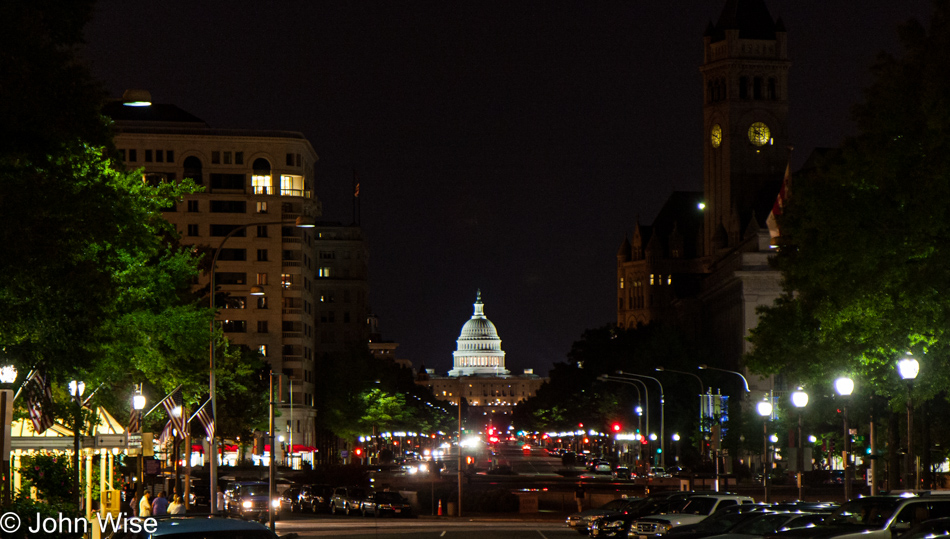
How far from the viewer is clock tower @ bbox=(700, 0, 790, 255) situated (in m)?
151

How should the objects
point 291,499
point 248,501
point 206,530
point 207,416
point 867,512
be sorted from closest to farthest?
point 206,530 → point 867,512 → point 207,416 → point 248,501 → point 291,499

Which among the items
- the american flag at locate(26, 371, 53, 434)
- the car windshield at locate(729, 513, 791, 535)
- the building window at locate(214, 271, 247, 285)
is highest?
the building window at locate(214, 271, 247, 285)

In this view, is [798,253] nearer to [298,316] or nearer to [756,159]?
[298,316]

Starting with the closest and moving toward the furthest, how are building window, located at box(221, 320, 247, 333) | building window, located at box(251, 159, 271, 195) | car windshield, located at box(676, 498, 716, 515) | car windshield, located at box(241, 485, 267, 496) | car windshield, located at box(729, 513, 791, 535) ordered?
car windshield, located at box(729, 513, 791, 535) → car windshield, located at box(676, 498, 716, 515) → car windshield, located at box(241, 485, 267, 496) → building window, located at box(221, 320, 247, 333) → building window, located at box(251, 159, 271, 195)

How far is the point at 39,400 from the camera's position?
1108 inches

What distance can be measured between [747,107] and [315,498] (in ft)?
328

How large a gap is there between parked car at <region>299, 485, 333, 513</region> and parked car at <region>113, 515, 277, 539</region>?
50378mm

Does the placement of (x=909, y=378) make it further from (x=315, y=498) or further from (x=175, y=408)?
(x=315, y=498)

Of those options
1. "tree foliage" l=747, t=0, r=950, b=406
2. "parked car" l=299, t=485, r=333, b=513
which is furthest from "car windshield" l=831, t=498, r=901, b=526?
"parked car" l=299, t=485, r=333, b=513

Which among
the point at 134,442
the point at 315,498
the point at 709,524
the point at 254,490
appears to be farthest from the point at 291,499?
the point at 709,524

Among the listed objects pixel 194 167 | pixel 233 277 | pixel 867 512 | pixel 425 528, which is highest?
pixel 194 167

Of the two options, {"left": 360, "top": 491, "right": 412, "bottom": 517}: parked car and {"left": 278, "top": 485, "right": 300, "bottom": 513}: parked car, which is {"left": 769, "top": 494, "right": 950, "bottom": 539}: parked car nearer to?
{"left": 360, "top": 491, "right": 412, "bottom": 517}: parked car

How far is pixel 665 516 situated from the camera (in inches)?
1385

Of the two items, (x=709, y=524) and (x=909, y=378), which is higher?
(x=909, y=378)
